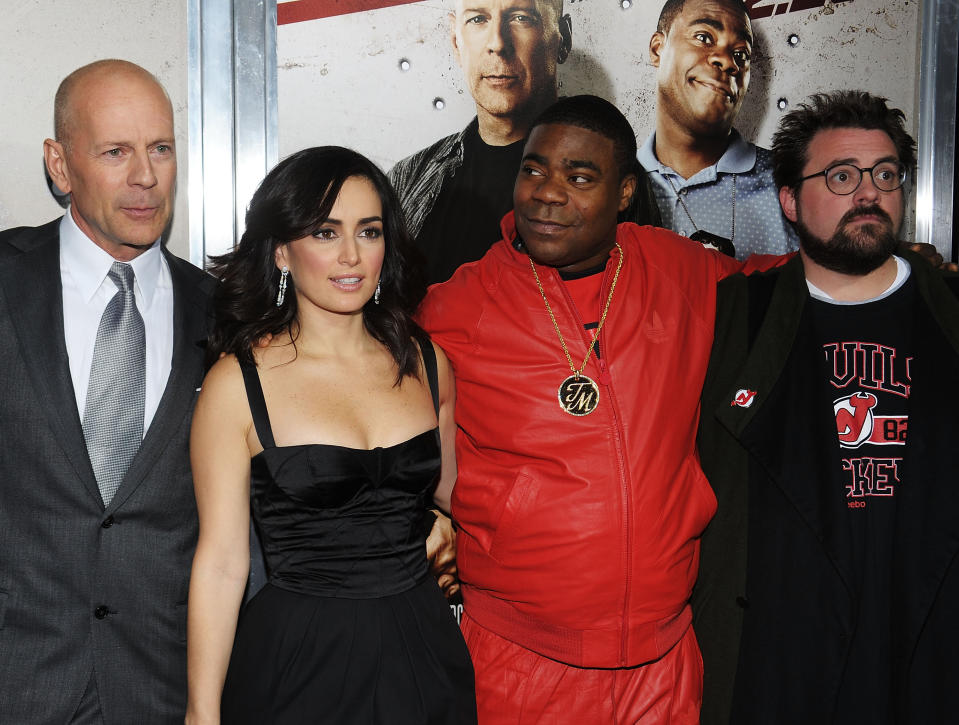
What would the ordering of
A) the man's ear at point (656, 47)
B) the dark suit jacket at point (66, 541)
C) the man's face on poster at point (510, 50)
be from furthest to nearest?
the man's ear at point (656, 47) → the man's face on poster at point (510, 50) → the dark suit jacket at point (66, 541)

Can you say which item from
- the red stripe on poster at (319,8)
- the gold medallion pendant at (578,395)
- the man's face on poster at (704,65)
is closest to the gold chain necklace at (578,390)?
the gold medallion pendant at (578,395)

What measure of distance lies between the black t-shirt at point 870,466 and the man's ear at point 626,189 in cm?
61

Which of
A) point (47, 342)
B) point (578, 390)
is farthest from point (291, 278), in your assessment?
point (578, 390)

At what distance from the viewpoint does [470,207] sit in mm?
2727

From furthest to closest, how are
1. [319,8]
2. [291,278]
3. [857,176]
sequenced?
[319,8]
[857,176]
[291,278]

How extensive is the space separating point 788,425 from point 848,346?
0.83 feet

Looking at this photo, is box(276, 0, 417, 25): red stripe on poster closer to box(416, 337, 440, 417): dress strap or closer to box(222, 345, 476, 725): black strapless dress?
box(416, 337, 440, 417): dress strap

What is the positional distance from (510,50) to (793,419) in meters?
1.38

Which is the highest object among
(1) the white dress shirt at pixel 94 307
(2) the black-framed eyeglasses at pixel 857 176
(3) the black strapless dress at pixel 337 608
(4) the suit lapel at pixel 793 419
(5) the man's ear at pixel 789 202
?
(2) the black-framed eyeglasses at pixel 857 176

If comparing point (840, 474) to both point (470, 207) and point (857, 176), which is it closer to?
point (857, 176)

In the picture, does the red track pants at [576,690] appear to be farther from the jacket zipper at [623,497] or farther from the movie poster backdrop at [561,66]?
the movie poster backdrop at [561,66]

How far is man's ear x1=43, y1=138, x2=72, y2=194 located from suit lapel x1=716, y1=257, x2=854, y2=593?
163 centimetres

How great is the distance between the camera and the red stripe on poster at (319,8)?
252 centimetres

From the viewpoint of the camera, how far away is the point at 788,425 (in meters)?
2.17
